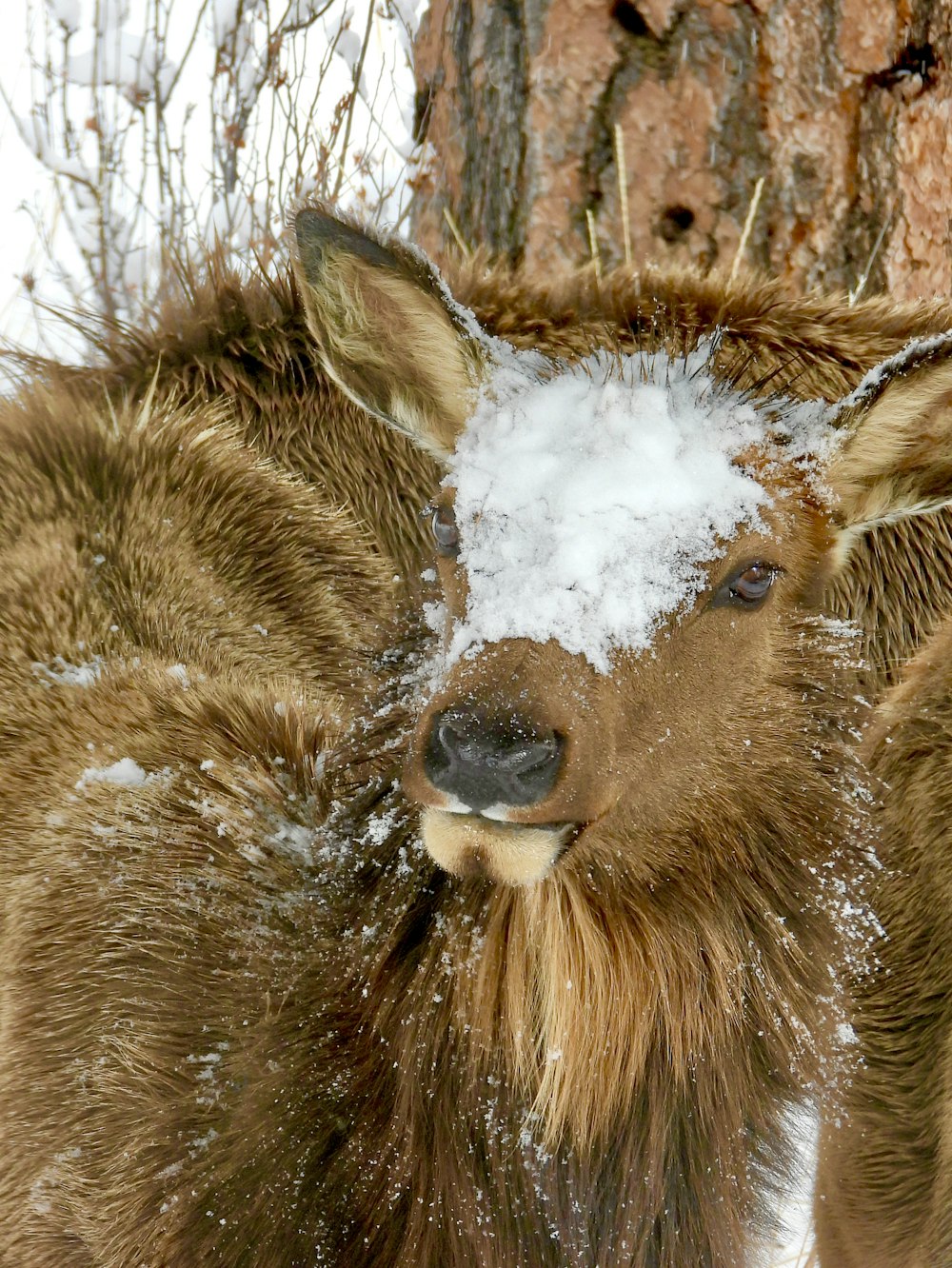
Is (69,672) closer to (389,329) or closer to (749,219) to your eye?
(389,329)

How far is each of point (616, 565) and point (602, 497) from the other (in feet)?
0.40

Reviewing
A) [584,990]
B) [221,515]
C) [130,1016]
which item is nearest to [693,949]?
[584,990]

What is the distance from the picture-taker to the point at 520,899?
95.4 inches

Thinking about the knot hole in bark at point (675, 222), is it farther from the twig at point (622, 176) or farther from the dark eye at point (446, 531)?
the dark eye at point (446, 531)

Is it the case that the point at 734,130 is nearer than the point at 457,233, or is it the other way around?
the point at 734,130

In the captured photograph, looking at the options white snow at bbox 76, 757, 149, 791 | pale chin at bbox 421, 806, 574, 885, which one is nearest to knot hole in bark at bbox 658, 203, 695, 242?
white snow at bbox 76, 757, 149, 791

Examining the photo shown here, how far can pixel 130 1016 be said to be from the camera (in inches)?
105

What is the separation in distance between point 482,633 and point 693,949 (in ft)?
2.43

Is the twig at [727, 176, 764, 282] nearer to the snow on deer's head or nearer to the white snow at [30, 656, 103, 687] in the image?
the snow on deer's head

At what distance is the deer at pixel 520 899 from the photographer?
90.8 inches

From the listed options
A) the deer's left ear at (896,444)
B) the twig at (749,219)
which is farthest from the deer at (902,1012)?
the twig at (749,219)

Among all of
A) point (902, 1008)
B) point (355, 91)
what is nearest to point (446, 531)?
point (902, 1008)

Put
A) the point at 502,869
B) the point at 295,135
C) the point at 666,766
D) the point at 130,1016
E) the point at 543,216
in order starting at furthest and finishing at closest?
the point at 295,135 → the point at 543,216 → the point at 130,1016 → the point at 666,766 → the point at 502,869

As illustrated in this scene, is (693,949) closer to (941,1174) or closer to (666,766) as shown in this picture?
(666,766)
